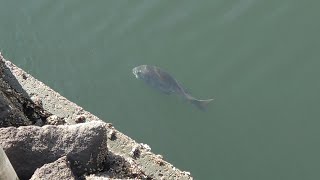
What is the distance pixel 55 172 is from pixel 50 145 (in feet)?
0.73

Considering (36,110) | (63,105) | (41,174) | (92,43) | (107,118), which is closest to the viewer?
(41,174)

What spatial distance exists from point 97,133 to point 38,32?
23.8 ft

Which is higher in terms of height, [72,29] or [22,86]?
[72,29]

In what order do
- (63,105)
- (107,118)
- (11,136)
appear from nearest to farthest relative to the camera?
1. (11,136)
2. (63,105)
3. (107,118)

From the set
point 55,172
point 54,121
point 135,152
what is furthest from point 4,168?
point 135,152

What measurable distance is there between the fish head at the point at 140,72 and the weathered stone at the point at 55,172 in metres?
6.38

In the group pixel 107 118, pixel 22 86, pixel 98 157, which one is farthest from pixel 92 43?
pixel 98 157

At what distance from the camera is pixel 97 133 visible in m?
2.35

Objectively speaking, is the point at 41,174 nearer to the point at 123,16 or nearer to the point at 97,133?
the point at 97,133

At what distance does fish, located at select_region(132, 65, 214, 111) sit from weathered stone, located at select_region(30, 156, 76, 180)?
242 inches

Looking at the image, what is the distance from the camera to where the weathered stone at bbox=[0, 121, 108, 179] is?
2.29 meters

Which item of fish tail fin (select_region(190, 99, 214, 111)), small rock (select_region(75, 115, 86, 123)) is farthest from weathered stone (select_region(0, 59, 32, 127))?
fish tail fin (select_region(190, 99, 214, 111))

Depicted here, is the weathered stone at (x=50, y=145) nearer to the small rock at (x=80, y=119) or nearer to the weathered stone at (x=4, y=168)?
the weathered stone at (x=4, y=168)

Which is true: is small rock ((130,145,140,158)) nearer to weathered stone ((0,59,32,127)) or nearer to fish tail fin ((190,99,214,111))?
weathered stone ((0,59,32,127))
